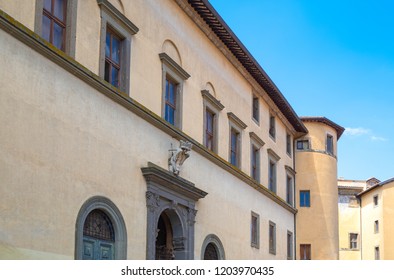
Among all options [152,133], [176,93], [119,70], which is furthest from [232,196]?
[119,70]

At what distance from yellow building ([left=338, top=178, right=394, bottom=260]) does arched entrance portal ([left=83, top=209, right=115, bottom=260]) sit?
40964 millimetres

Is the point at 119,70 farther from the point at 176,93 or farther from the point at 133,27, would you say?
the point at 176,93

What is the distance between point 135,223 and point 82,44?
483cm

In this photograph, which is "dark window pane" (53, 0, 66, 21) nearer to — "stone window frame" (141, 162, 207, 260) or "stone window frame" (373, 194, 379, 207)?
"stone window frame" (141, 162, 207, 260)

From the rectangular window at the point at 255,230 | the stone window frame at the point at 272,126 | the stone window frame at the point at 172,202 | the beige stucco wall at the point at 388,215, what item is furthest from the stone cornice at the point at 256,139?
the beige stucco wall at the point at 388,215

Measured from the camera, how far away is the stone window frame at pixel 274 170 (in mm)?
33281

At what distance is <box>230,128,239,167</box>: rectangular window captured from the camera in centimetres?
2802

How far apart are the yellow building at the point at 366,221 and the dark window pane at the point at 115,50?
40368mm

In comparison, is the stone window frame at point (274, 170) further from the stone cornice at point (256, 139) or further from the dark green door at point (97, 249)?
the dark green door at point (97, 249)

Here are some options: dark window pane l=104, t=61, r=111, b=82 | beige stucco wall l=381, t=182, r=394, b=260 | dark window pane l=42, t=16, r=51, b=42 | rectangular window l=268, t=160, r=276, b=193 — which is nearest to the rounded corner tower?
rectangular window l=268, t=160, r=276, b=193

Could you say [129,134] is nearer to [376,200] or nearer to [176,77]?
[176,77]

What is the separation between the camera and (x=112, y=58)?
19.0 metres

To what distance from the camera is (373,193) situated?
194ft

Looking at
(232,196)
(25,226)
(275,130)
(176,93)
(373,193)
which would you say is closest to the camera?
(25,226)
